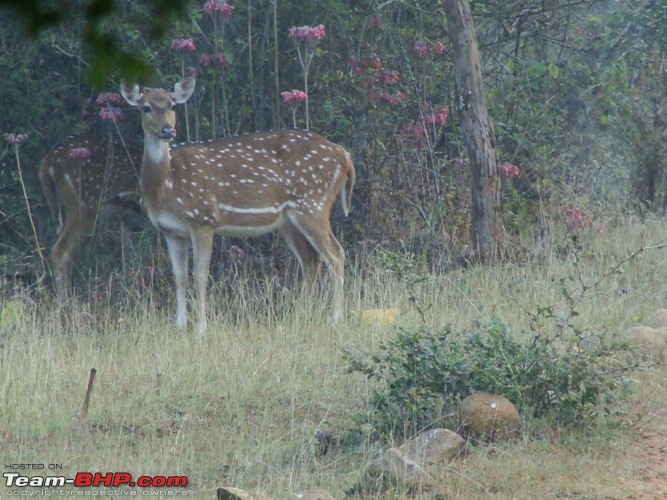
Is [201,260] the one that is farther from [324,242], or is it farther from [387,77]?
[387,77]

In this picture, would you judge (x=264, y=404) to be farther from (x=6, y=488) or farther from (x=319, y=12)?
(x=319, y=12)

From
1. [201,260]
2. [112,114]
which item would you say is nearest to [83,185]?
[112,114]

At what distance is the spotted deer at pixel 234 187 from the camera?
32.3 feet

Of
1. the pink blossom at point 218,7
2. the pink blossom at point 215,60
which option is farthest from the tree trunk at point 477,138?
the pink blossom at point 215,60

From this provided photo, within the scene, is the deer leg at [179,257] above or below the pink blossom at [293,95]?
below

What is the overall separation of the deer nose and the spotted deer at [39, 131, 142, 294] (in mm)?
1078

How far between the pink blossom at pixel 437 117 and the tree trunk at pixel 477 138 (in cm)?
71

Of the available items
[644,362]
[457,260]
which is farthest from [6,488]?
[457,260]

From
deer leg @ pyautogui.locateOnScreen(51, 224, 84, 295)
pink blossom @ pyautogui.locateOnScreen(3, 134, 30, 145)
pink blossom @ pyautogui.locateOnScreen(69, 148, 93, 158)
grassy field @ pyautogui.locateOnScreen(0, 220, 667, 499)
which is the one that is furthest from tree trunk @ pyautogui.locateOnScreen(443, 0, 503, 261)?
pink blossom @ pyautogui.locateOnScreen(3, 134, 30, 145)

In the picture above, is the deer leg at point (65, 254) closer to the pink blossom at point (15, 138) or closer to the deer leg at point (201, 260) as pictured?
the pink blossom at point (15, 138)

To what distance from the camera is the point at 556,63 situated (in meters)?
12.4

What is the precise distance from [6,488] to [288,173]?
16.6 ft

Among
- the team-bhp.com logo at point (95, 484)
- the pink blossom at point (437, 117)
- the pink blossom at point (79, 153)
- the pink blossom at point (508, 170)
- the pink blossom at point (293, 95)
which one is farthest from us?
the pink blossom at point (437, 117)

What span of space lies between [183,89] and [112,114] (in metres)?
0.76
